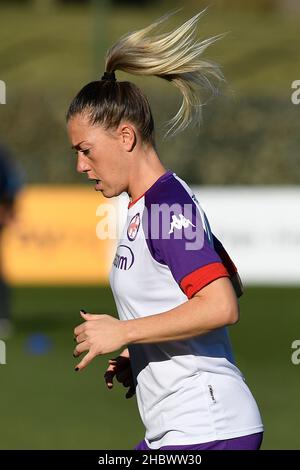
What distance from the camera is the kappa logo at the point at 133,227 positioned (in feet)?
14.9

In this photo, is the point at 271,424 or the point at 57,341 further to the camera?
the point at 57,341

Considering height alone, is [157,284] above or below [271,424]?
above

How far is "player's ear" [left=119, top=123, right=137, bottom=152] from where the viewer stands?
14.9 feet

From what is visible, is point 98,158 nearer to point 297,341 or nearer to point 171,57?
point 171,57

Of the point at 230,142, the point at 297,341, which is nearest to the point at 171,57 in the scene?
the point at 297,341

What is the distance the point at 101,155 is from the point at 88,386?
7.12m

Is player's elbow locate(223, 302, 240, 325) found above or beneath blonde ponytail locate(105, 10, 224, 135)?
beneath

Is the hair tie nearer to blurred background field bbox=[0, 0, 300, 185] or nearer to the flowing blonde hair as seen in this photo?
the flowing blonde hair

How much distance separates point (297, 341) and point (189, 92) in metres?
9.24

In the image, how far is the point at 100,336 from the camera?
4195 millimetres

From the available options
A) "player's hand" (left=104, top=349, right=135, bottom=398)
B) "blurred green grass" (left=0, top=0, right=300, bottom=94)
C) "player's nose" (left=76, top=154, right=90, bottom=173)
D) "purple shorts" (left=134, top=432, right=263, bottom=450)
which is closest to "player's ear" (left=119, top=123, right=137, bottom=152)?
"player's nose" (left=76, top=154, right=90, bottom=173)

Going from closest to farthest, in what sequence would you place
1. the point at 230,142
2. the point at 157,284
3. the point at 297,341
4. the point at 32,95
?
1. the point at 157,284
2. the point at 297,341
3. the point at 230,142
4. the point at 32,95

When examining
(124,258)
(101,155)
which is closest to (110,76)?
(101,155)

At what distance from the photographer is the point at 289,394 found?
10.9m
